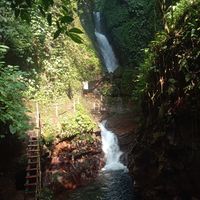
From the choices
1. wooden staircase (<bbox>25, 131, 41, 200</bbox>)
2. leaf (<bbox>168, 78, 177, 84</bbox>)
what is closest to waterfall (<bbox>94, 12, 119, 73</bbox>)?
wooden staircase (<bbox>25, 131, 41, 200</bbox>)

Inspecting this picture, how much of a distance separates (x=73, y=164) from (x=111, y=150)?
8.02 feet

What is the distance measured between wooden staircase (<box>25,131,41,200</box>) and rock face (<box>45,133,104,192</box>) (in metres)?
0.81

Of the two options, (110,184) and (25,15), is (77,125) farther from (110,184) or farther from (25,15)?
(25,15)

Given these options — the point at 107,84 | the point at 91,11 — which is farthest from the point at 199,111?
the point at 91,11

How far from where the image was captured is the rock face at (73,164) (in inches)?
497

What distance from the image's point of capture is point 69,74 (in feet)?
60.2

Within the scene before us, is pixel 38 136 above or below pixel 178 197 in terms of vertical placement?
above

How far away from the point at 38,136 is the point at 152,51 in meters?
5.39

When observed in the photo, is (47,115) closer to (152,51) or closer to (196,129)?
(152,51)

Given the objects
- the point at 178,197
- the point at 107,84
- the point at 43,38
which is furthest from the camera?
the point at 107,84

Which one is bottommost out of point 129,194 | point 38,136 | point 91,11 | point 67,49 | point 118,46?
point 129,194

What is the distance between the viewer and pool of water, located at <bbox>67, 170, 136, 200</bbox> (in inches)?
442

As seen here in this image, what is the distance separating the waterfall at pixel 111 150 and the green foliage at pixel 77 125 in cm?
117

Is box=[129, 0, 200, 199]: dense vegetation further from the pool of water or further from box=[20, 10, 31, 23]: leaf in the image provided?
Answer: box=[20, 10, 31, 23]: leaf
